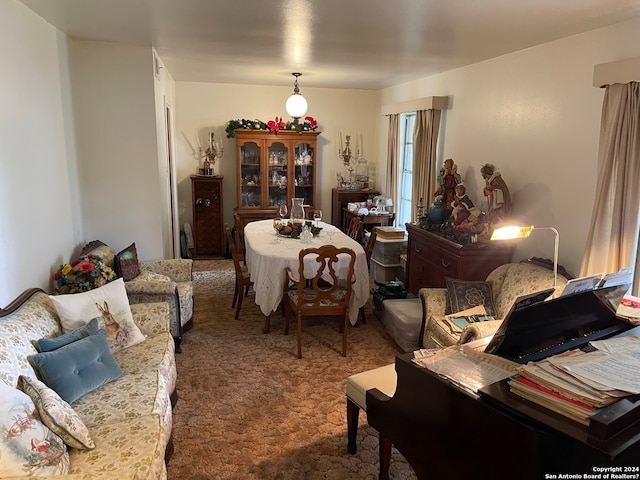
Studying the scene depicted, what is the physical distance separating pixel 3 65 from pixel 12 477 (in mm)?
2140

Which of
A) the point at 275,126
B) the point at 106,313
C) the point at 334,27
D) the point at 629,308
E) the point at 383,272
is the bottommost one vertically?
the point at 383,272

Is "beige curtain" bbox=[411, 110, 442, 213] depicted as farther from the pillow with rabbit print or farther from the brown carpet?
the pillow with rabbit print

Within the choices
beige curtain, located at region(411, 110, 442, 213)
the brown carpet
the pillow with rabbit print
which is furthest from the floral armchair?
beige curtain, located at region(411, 110, 442, 213)

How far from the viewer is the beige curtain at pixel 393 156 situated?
5996mm

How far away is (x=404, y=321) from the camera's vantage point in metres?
3.64

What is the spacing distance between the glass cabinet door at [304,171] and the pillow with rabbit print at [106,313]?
3917 mm

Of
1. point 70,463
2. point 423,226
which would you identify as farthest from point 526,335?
point 423,226

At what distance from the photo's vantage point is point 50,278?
10.5 feet

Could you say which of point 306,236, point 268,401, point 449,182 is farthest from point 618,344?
point 306,236

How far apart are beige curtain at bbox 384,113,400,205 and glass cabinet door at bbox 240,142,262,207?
1.78 meters

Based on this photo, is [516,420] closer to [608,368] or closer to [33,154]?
[608,368]

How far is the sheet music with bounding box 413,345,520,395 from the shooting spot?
1.52 m

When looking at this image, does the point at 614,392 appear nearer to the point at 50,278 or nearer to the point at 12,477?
the point at 12,477

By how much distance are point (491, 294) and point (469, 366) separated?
6.34 feet
